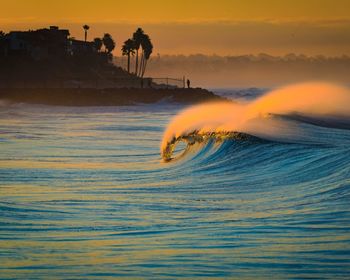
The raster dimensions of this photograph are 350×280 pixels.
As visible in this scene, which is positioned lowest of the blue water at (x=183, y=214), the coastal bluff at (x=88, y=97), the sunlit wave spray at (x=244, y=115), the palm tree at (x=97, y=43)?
the coastal bluff at (x=88, y=97)

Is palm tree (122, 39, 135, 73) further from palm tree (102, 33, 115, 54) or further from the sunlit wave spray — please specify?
the sunlit wave spray

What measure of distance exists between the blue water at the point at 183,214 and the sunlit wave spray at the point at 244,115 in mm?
1653

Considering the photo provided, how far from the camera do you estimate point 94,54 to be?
468ft

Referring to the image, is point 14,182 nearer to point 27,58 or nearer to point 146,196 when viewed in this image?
point 146,196

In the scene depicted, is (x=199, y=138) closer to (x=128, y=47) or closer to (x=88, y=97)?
(x=88, y=97)

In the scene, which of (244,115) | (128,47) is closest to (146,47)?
(128,47)

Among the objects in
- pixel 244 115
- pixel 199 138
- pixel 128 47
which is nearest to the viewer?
pixel 199 138

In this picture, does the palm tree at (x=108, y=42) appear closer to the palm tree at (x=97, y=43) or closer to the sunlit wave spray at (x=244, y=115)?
the palm tree at (x=97, y=43)

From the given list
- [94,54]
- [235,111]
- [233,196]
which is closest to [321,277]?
[233,196]

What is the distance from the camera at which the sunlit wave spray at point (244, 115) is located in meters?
28.4

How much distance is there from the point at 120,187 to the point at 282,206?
13.8ft

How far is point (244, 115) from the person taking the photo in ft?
105

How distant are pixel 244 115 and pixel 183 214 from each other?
1707cm

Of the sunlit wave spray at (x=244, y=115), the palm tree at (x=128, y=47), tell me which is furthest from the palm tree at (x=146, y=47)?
the sunlit wave spray at (x=244, y=115)
